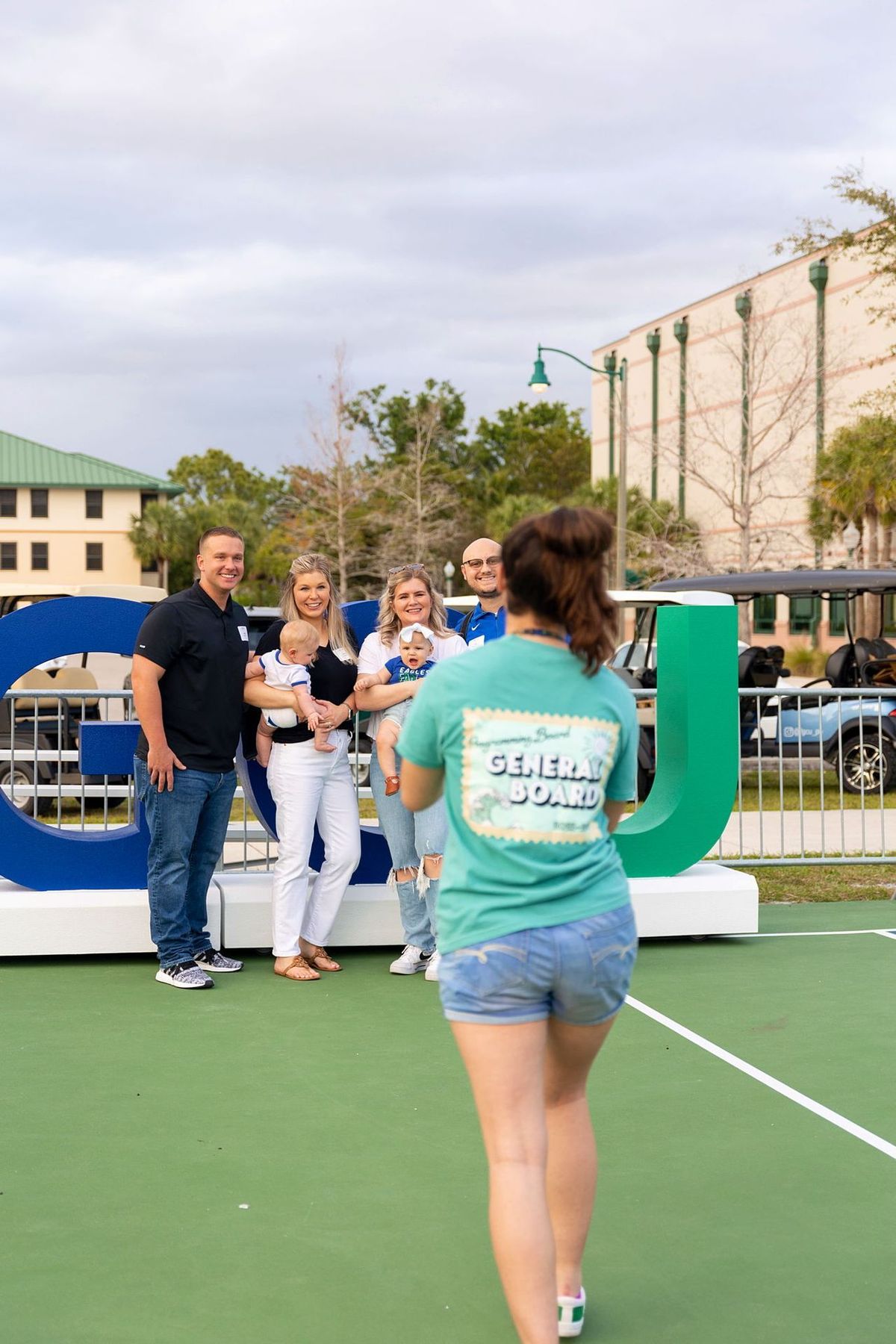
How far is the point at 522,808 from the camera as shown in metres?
3.01

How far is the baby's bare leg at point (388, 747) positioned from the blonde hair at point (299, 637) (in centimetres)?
55

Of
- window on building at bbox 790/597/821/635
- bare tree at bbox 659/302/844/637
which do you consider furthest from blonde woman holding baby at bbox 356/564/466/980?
window on building at bbox 790/597/821/635

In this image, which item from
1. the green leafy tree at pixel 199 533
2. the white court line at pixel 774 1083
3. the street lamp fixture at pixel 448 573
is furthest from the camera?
the green leafy tree at pixel 199 533

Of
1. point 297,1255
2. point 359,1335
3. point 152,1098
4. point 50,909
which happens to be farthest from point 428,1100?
point 50,909

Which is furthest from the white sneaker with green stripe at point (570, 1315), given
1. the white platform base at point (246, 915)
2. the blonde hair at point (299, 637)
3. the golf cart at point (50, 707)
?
the golf cart at point (50, 707)

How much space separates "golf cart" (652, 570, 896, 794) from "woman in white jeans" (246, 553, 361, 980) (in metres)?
7.90

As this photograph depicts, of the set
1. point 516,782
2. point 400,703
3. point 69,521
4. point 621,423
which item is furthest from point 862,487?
point 69,521

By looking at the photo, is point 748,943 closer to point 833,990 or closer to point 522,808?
point 833,990

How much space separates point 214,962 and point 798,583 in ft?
37.6

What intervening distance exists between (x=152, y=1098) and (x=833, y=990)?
11.0 ft

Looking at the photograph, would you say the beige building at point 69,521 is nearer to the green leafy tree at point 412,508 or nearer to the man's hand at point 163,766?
the green leafy tree at point 412,508

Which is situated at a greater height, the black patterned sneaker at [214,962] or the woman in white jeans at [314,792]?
the woman in white jeans at [314,792]

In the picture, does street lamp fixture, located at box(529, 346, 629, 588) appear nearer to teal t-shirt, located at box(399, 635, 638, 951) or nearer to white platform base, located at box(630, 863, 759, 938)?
white platform base, located at box(630, 863, 759, 938)

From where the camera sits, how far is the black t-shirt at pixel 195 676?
6.69 meters
